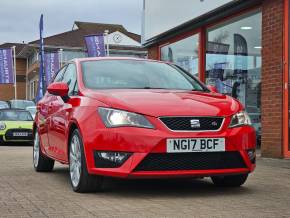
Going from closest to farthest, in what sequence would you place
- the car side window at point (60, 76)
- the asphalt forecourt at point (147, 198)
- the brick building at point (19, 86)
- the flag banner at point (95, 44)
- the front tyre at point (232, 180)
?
the asphalt forecourt at point (147, 198) < the front tyre at point (232, 180) < the car side window at point (60, 76) < the flag banner at point (95, 44) < the brick building at point (19, 86)

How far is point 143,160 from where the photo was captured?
547cm

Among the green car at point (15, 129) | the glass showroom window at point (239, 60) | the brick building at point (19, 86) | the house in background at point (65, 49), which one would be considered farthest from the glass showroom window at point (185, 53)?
the brick building at point (19, 86)

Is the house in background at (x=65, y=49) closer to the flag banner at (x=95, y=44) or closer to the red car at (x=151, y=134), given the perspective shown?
the flag banner at (x=95, y=44)

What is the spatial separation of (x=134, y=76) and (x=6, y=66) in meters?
35.7

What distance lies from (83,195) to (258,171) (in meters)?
3.16

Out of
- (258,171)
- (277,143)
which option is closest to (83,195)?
(258,171)

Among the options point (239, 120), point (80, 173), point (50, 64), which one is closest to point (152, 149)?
point (80, 173)

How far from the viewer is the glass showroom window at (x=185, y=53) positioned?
14.1 metres

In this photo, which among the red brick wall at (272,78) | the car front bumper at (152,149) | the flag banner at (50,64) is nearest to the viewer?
the car front bumper at (152,149)

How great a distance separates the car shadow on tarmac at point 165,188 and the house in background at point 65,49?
46342mm

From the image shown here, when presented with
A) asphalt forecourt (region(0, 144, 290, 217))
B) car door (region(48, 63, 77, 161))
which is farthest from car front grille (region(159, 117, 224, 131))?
car door (region(48, 63, 77, 161))

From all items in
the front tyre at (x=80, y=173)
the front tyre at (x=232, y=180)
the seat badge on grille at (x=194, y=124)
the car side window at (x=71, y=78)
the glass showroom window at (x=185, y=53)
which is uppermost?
the glass showroom window at (x=185, y=53)

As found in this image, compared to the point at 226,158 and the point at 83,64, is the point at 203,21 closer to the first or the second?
the point at 83,64

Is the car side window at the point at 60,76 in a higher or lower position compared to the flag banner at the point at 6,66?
lower
